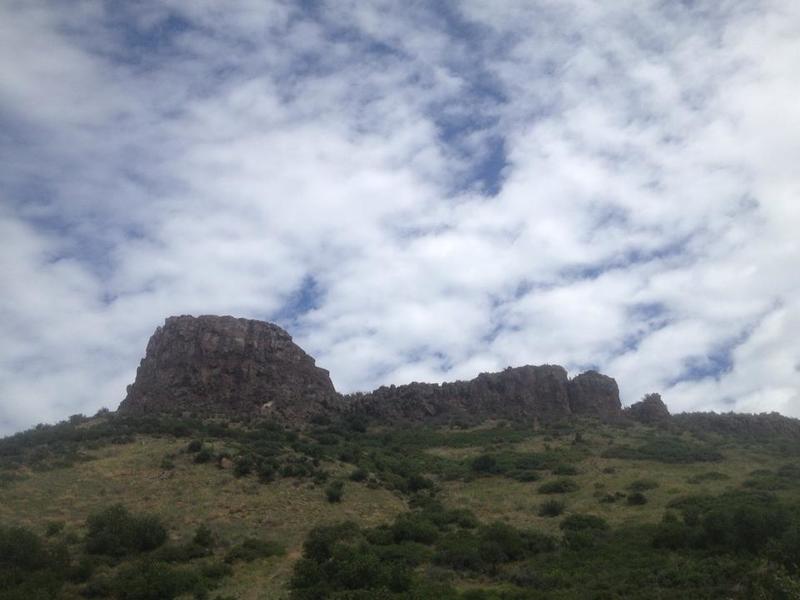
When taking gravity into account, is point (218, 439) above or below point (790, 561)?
above

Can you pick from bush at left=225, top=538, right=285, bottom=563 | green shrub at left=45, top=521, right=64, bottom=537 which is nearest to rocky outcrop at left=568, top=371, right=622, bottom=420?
bush at left=225, top=538, right=285, bottom=563

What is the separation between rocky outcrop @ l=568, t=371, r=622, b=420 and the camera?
68125 millimetres

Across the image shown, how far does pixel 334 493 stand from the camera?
36.4 metres

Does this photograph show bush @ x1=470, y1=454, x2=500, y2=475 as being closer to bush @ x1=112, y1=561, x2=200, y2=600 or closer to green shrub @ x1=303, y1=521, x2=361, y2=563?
green shrub @ x1=303, y1=521, x2=361, y2=563

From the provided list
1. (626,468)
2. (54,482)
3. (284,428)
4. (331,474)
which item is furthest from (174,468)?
(626,468)

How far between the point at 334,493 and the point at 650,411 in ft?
138

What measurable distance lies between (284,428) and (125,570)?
101 feet

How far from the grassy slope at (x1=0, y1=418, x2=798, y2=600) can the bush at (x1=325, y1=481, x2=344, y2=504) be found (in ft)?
1.45

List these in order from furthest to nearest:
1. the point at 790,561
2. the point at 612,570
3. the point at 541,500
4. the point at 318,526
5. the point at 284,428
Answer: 1. the point at 284,428
2. the point at 541,500
3. the point at 318,526
4. the point at 612,570
5. the point at 790,561

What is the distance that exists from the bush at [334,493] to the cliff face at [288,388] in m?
22.0

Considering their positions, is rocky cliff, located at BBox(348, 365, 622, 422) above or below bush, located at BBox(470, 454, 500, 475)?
above

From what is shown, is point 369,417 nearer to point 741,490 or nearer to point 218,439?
point 218,439

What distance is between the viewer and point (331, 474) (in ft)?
136

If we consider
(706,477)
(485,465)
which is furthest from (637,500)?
(485,465)
